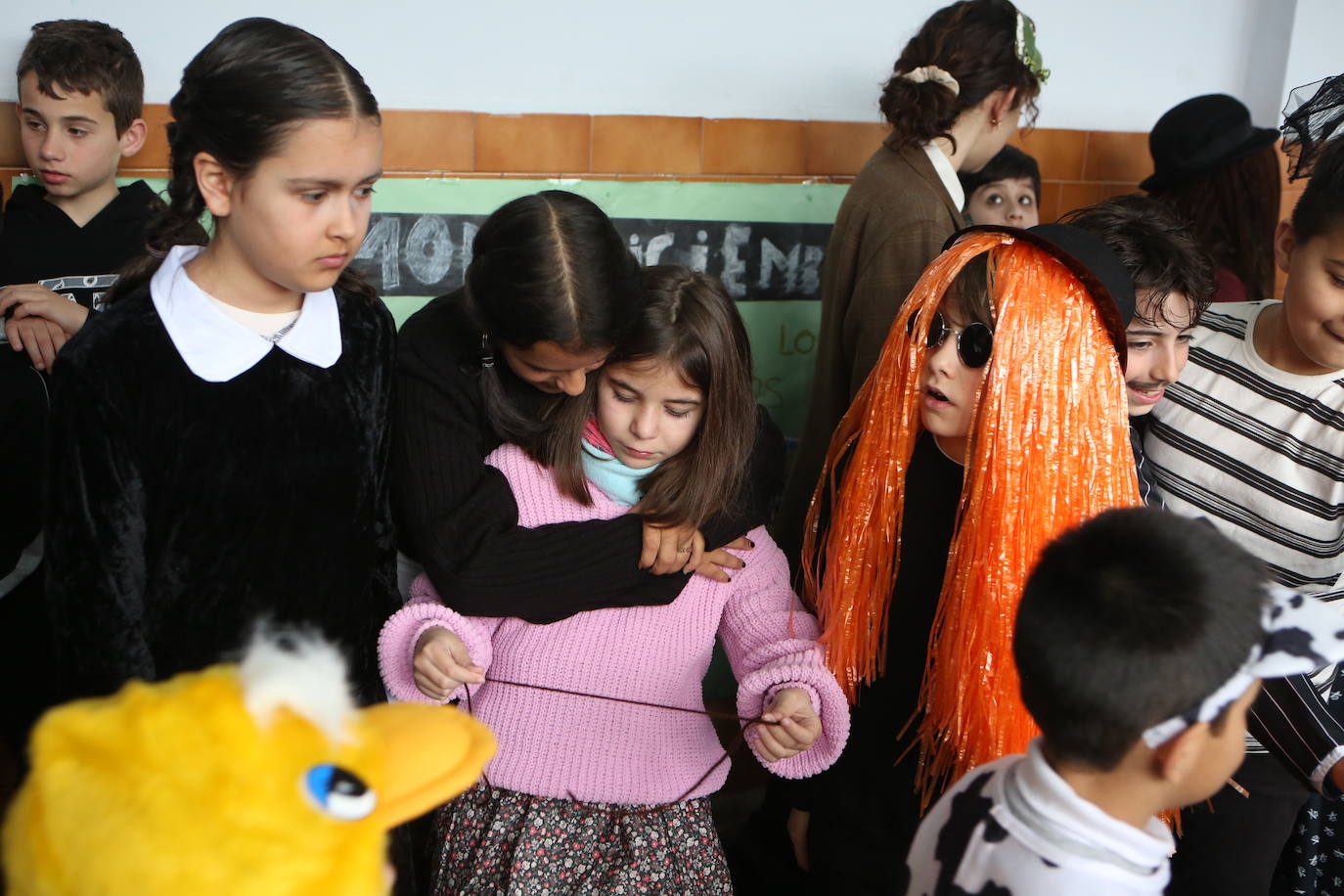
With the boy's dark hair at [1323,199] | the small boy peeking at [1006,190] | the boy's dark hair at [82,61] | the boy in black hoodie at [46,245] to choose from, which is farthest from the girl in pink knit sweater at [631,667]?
the small boy peeking at [1006,190]

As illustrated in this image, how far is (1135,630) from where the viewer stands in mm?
1093

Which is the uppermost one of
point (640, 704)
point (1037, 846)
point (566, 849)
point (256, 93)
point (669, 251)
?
point (256, 93)

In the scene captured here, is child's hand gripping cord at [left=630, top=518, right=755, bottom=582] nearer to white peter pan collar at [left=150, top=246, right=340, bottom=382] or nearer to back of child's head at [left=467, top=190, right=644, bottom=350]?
back of child's head at [left=467, top=190, right=644, bottom=350]

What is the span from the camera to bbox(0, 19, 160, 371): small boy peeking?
2.20 meters

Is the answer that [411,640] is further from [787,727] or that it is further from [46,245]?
[46,245]

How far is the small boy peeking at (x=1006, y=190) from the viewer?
10.6ft

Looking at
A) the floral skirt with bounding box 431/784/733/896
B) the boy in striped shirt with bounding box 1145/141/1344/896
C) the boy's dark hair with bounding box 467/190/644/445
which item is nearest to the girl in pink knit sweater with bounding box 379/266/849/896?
the floral skirt with bounding box 431/784/733/896

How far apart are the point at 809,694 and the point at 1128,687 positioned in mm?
645

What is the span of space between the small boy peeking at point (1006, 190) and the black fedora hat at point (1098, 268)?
1.57 metres

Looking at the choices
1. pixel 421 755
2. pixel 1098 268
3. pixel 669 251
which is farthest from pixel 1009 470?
pixel 669 251

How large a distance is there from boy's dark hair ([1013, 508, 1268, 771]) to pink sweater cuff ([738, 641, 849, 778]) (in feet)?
1.80

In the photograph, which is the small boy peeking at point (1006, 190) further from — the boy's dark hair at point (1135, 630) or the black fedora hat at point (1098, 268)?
the boy's dark hair at point (1135, 630)

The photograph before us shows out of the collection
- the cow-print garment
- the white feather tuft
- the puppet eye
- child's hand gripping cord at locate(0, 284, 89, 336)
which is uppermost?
child's hand gripping cord at locate(0, 284, 89, 336)

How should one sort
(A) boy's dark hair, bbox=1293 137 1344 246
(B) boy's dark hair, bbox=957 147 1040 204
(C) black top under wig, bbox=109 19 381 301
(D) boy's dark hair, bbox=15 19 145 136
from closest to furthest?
(C) black top under wig, bbox=109 19 381 301 < (A) boy's dark hair, bbox=1293 137 1344 246 < (D) boy's dark hair, bbox=15 19 145 136 < (B) boy's dark hair, bbox=957 147 1040 204
